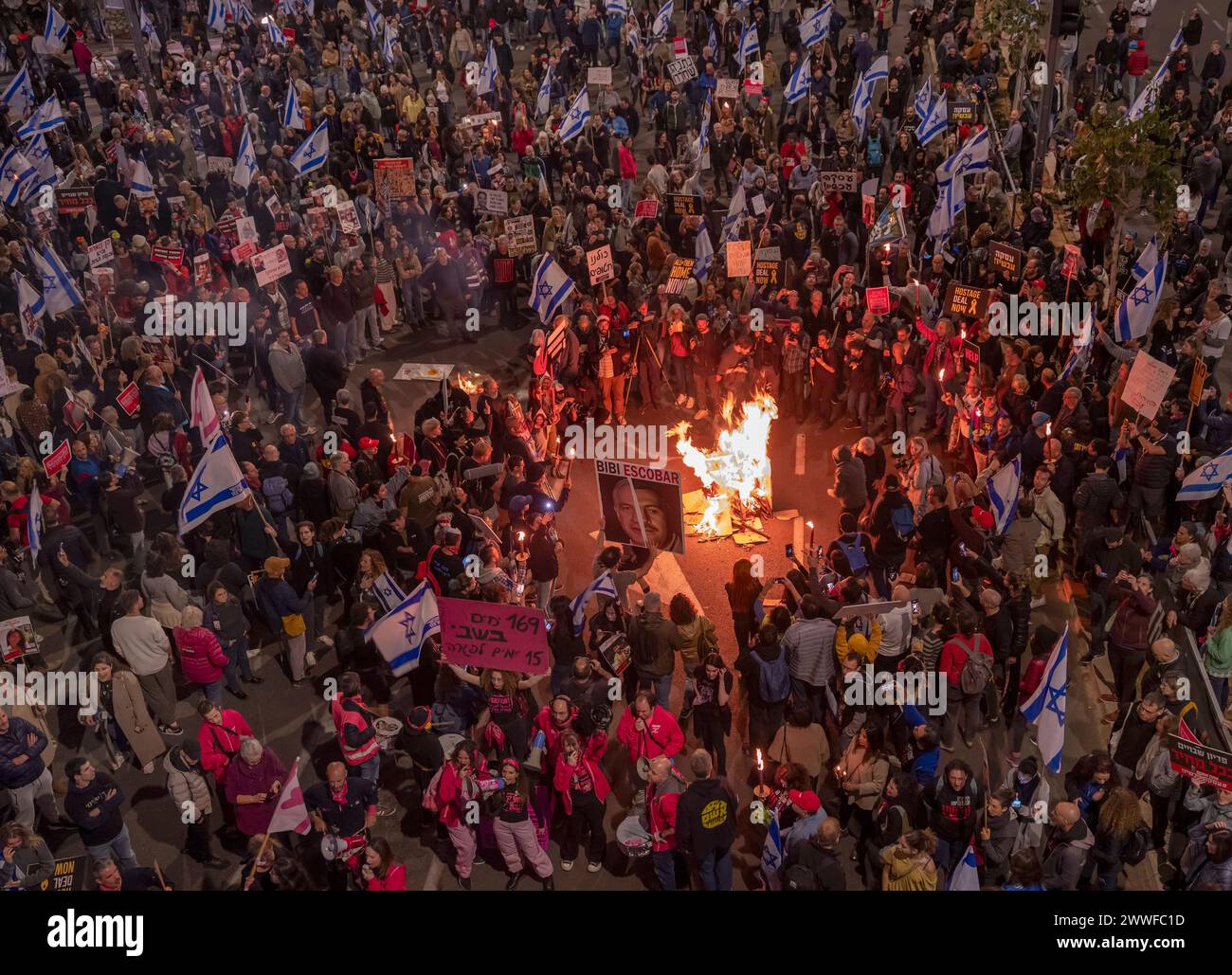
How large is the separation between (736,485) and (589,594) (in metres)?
4.50

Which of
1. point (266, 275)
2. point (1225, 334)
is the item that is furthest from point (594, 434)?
point (1225, 334)

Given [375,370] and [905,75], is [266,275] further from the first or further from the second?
[905,75]

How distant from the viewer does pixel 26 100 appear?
28.2 meters

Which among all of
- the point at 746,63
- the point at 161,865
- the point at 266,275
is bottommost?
the point at 161,865

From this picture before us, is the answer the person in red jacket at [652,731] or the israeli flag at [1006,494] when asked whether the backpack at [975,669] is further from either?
the person in red jacket at [652,731]

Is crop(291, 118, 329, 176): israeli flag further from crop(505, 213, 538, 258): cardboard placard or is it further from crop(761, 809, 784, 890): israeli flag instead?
crop(761, 809, 784, 890): israeli flag

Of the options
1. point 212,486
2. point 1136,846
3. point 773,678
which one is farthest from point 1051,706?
point 212,486

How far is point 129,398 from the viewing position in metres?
17.6

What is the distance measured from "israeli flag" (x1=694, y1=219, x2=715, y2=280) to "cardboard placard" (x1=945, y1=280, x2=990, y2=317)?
4.31 meters

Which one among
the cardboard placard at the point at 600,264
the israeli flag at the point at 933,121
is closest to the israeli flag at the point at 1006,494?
the cardboard placard at the point at 600,264

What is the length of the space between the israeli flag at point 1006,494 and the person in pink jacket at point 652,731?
4745mm

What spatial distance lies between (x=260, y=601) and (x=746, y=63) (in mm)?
22467

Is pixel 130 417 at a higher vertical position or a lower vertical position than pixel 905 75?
lower

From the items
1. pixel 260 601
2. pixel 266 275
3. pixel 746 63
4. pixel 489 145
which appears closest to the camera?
pixel 260 601
